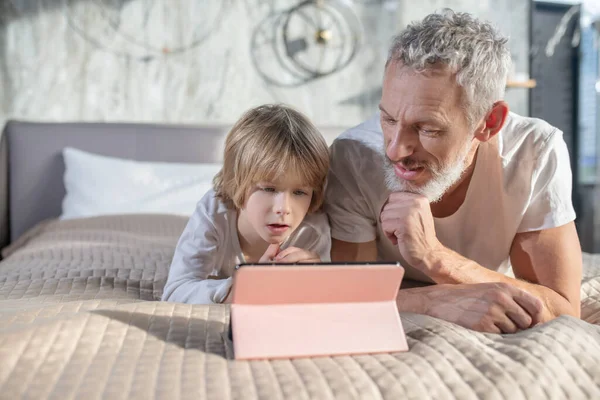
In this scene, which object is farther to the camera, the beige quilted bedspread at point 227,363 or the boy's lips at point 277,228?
the boy's lips at point 277,228

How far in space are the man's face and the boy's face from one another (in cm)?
22

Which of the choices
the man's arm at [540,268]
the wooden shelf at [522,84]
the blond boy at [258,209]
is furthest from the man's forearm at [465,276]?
the wooden shelf at [522,84]

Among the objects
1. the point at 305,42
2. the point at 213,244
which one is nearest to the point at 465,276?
the point at 213,244

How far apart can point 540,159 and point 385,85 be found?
1.38 feet

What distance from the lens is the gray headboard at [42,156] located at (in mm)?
3094

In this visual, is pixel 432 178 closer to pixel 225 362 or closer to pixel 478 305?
pixel 478 305

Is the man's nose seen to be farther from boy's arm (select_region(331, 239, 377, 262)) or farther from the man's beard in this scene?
boy's arm (select_region(331, 239, 377, 262))

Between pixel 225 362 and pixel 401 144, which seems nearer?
pixel 225 362

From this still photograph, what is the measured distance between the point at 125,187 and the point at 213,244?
150 cm

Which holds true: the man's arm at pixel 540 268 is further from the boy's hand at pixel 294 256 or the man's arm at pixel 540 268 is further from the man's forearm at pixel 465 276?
the boy's hand at pixel 294 256

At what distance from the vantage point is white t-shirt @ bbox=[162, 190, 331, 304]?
148 centimetres

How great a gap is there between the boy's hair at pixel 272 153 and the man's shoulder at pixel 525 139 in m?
0.44

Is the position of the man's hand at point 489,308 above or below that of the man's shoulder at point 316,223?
below

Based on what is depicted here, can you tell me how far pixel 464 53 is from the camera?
1.38 m
